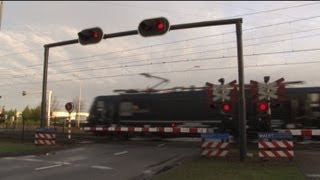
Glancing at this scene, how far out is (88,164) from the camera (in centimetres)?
1847

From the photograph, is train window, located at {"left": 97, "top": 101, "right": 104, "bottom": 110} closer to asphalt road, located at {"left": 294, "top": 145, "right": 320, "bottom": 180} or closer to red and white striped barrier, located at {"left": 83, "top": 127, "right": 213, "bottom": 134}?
red and white striped barrier, located at {"left": 83, "top": 127, "right": 213, "bottom": 134}

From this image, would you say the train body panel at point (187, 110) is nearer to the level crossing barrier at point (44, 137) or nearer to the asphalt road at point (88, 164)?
the asphalt road at point (88, 164)

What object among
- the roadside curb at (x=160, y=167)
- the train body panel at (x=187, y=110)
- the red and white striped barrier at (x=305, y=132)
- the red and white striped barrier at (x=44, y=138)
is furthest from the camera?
the train body panel at (x=187, y=110)

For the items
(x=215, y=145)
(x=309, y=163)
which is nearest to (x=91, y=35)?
(x=215, y=145)

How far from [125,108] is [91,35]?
17016mm

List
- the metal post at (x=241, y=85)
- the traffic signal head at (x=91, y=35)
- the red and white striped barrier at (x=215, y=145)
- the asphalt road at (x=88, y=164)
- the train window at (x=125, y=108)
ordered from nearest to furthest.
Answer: the asphalt road at (x=88, y=164)
the metal post at (x=241, y=85)
the red and white striped barrier at (x=215, y=145)
the traffic signal head at (x=91, y=35)
the train window at (x=125, y=108)

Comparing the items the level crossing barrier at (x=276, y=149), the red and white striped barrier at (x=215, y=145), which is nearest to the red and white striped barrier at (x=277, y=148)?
the level crossing barrier at (x=276, y=149)

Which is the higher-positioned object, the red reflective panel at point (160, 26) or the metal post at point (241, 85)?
the red reflective panel at point (160, 26)

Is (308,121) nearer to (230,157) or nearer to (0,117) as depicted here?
(230,157)

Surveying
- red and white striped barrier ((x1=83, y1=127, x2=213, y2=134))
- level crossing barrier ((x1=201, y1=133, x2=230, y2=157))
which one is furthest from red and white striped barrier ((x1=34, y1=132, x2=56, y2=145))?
level crossing barrier ((x1=201, y1=133, x2=230, y2=157))

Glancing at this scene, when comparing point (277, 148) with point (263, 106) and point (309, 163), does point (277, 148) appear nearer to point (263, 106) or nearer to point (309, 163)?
point (309, 163)

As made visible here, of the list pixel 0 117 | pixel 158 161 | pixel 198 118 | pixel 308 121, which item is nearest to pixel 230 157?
pixel 158 161

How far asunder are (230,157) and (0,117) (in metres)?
17.1

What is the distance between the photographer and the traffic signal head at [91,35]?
2039cm
